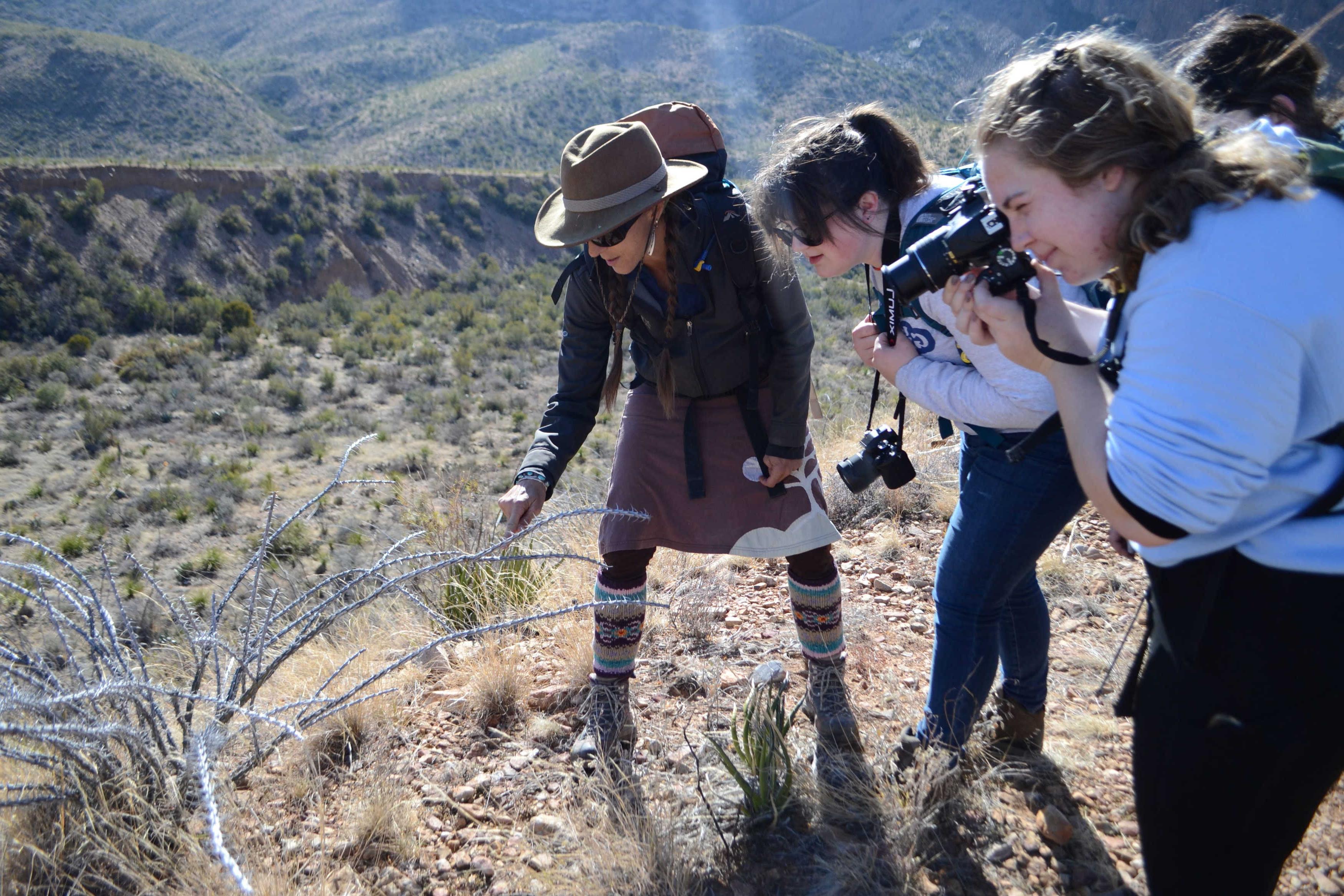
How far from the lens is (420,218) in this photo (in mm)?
27844

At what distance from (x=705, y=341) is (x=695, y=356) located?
0.05m

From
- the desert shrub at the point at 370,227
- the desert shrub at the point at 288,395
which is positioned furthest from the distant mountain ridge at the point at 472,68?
the desert shrub at the point at 288,395

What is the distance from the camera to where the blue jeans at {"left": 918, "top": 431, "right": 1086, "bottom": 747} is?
1733mm

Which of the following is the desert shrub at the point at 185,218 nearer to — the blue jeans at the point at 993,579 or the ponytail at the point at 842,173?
the ponytail at the point at 842,173

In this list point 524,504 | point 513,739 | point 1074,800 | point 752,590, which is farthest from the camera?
point 752,590

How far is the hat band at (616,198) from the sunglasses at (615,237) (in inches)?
2.2

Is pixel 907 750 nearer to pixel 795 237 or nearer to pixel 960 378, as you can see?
pixel 960 378

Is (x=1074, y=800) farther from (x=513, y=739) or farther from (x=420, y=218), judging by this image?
(x=420, y=218)

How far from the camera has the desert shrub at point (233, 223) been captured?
2302 centimetres

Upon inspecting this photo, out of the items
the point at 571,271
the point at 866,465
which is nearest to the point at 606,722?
the point at 866,465

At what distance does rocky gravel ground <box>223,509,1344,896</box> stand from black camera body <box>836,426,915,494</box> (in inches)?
27.7

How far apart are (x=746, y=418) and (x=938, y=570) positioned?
712mm

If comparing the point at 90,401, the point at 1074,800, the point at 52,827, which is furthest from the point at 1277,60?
the point at 90,401

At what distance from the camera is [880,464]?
218 centimetres
